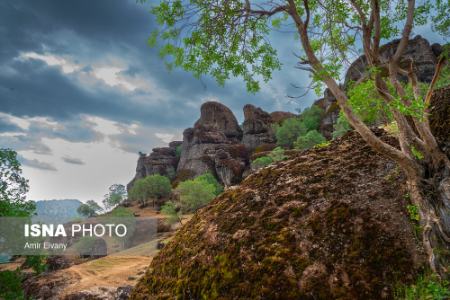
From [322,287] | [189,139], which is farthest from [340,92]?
[189,139]

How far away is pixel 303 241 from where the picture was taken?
590 cm

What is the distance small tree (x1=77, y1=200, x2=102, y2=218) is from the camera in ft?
354

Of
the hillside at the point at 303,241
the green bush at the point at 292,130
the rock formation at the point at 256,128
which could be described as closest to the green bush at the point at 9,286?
the hillside at the point at 303,241

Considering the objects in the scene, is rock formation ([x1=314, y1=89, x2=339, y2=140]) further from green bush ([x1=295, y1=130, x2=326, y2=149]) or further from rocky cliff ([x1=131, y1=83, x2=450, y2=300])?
rocky cliff ([x1=131, y1=83, x2=450, y2=300])

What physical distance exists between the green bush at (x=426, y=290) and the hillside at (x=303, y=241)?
0.52ft

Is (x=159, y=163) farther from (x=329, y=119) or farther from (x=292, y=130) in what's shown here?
(x=329, y=119)

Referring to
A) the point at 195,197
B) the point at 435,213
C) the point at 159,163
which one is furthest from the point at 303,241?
the point at 159,163

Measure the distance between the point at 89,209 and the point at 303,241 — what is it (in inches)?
4562

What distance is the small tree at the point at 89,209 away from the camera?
4245 inches

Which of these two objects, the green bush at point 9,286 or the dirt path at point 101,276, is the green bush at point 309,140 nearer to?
the dirt path at point 101,276

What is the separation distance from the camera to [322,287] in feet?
16.5

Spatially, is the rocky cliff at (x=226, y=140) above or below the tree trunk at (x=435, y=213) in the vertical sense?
above

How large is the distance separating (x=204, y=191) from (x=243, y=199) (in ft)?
194

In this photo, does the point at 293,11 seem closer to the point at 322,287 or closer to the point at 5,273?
the point at 322,287
